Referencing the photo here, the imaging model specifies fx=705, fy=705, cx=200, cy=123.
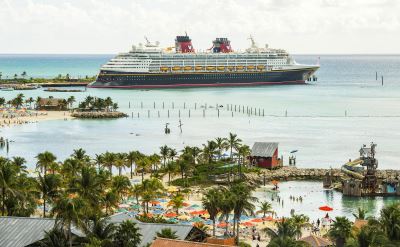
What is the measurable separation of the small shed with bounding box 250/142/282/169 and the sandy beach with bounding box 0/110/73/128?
170ft

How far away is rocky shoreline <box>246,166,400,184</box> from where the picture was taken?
6619 cm

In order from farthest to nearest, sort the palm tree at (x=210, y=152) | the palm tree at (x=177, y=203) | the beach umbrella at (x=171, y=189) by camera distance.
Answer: the palm tree at (x=210, y=152) → the beach umbrella at (x=171, y=189) → the palm tree at (x=177, y=203)

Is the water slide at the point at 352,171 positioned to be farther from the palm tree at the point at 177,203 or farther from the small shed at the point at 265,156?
the palm tree at the point at 177,203

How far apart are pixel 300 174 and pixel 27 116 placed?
6689cm

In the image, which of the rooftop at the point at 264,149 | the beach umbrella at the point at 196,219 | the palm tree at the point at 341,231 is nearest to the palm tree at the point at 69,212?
the palm tree at the point at 341,231

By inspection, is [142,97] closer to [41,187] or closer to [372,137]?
[372,137]

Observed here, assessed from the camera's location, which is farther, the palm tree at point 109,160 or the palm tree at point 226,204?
the palm tree at point 109,160

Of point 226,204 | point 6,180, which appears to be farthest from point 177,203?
point 6,180

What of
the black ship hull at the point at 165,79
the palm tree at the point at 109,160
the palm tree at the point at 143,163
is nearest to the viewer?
the palm tree at the point at 109,160

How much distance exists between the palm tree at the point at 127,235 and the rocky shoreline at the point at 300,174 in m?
32.6

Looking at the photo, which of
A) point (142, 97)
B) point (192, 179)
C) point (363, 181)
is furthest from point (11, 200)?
point (142, 97)

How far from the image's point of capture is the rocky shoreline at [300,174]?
66.2m

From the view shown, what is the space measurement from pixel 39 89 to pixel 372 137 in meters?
110

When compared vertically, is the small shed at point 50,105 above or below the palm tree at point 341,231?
above
